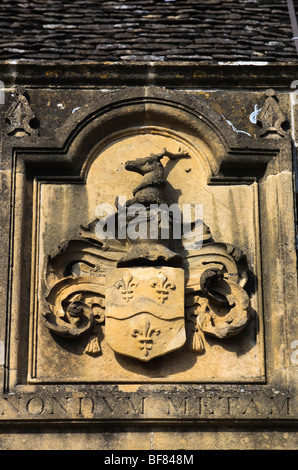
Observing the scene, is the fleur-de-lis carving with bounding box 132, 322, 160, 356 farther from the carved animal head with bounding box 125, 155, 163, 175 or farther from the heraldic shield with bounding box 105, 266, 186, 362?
the carved animal head with bounding box 125, 155, 163, 175

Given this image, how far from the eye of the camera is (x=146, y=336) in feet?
25.4

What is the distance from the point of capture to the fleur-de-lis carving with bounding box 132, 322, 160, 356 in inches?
305

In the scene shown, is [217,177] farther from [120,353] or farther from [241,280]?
Answer: [120,353]

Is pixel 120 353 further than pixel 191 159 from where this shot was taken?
No

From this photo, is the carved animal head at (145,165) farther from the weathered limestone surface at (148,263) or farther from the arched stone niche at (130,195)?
the arched stone niche at (130,195)

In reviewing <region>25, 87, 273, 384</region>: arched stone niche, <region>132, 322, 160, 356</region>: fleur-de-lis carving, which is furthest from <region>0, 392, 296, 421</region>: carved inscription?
<region>132, 322, 160, 356</region>: fleur-de-lis carving

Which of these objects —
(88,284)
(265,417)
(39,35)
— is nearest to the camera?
(265,417)

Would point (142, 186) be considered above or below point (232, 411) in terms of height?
above

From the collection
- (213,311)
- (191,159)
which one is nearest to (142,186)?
(191,159)

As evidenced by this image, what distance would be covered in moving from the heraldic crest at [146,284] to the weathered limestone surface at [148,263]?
0.03 feet

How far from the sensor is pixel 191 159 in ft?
28.1

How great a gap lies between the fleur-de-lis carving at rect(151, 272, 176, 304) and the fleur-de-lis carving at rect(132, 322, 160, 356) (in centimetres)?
22

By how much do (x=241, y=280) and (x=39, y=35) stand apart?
289cm

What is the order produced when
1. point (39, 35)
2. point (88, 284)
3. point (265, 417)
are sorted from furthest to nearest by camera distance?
point (39, 35)
point (88, 284)
point (265, 417)
